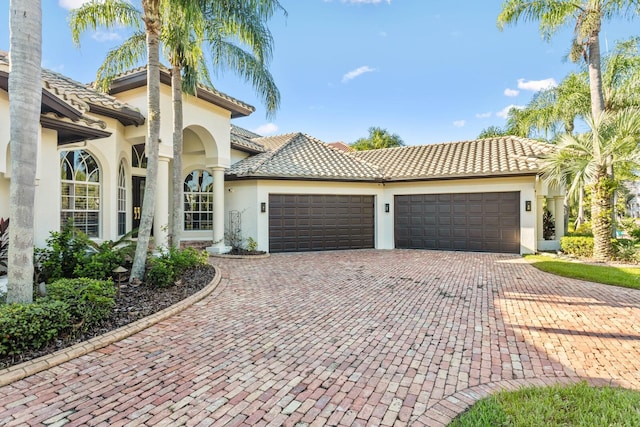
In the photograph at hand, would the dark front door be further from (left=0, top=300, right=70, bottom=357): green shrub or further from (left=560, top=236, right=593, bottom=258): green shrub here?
(left=560, top=236, right=593, bottom=258): green shrub

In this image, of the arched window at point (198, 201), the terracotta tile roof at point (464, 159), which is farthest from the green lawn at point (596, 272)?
the arched window at point (198, 201)

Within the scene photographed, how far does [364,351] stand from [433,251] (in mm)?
11157

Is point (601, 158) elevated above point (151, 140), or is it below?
above

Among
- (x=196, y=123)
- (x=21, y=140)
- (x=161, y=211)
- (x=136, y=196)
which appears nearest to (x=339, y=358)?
(x=21, y=140)

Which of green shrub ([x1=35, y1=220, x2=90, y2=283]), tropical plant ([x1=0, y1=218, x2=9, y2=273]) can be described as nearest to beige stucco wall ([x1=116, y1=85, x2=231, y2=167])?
green shrub ([x1=35, y1=220, x2=90, y2=283])

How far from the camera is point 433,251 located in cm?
1484

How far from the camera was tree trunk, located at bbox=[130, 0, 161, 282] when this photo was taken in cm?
765

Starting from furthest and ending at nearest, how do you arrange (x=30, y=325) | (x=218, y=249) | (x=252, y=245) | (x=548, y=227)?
(x=548, y=227) → (x=252, y=245) → (x=218, y=249) → (x=30, y=325)

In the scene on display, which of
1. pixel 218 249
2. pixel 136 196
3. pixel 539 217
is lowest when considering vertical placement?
pixel 218 249

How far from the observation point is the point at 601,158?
37.0 ft

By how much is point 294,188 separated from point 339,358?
10.8 m

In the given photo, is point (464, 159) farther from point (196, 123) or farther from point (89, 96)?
point (89, 96)

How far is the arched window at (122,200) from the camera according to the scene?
11936 millimetres

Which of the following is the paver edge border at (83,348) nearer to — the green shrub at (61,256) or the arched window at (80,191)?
the green shrub at (61,256)
